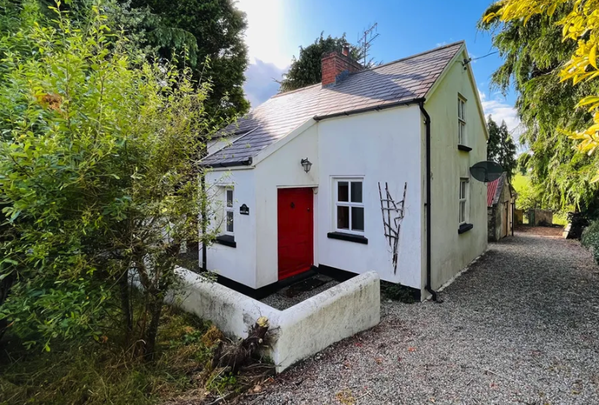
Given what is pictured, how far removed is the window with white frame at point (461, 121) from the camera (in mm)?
8378

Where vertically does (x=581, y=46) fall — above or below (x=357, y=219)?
above

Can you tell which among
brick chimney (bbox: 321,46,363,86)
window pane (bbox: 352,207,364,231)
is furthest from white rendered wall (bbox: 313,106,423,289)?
brick chimney (bbox: 321,46,363,86)

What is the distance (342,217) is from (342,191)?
69 centimetres

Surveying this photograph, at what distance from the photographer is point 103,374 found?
3.23m

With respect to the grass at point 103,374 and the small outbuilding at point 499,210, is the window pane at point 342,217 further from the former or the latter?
the small outbuilding at point 499,210

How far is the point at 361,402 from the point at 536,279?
285 inches

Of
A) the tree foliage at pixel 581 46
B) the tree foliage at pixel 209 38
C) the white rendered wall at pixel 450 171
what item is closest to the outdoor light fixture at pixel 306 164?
the white rendered wall at pixel 450 171

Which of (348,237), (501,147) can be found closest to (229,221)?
(348,237)

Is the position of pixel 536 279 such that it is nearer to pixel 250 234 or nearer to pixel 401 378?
pixel 401 378

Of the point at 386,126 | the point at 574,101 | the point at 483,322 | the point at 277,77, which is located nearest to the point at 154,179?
the point at 386,126

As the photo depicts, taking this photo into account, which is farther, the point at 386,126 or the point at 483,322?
the point at 386,126

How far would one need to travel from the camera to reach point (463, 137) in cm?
857

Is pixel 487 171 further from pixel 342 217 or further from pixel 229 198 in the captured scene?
pixel 229 198

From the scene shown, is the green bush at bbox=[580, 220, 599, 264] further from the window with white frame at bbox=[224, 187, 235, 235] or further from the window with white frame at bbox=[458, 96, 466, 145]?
the window with white frame at bbox=[224, 187, 235, 235]
